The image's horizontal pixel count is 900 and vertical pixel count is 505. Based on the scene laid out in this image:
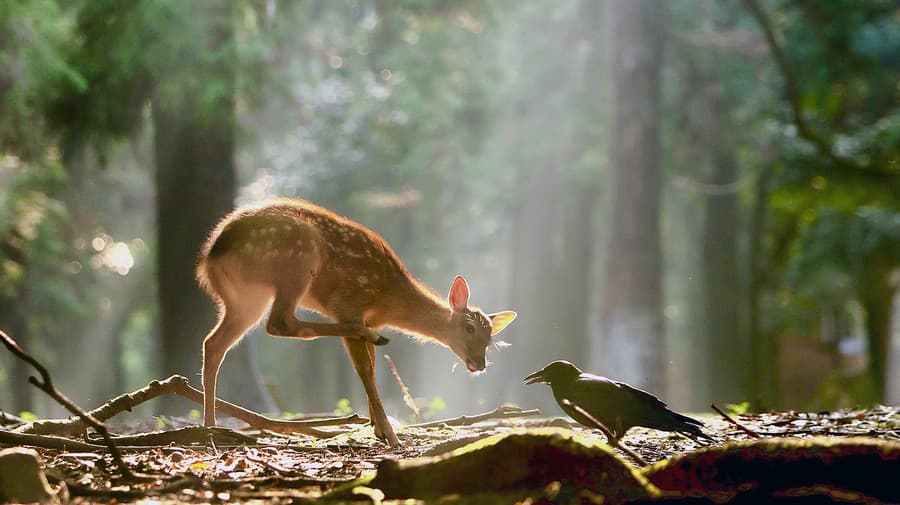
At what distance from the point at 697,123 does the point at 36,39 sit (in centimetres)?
1896

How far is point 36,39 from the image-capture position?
40.2 feet

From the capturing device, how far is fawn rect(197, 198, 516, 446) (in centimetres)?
707

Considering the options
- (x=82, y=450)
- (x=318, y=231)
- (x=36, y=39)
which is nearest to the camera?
(x=82, y=450)

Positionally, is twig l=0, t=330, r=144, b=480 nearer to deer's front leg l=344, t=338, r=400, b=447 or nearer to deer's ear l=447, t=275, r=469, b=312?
deer's front leg l=344, t=338, r=400, b=447

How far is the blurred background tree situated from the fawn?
4896 mm

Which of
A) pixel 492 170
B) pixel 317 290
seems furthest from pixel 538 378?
pixel 492 170

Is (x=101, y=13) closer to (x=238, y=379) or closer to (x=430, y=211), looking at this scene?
(x=238, y=379)

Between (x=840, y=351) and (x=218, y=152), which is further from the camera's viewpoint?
(x=840, y=351)

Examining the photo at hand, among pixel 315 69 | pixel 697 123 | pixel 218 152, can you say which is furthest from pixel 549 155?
pixel 218 152

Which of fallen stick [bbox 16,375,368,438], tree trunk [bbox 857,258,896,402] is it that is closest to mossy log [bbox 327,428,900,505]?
fallen stick [bbox 16,375,368,438]

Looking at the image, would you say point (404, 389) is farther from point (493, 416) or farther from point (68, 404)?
point (68, 404)

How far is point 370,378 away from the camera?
743 centimetres

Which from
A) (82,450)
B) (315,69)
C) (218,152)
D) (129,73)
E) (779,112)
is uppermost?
(315,69)

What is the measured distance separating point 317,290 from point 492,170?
22.5 m
